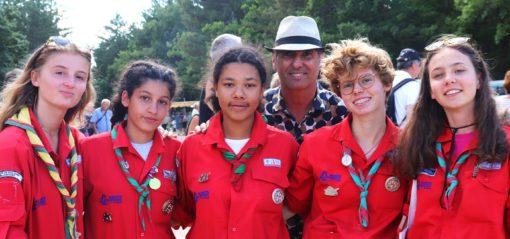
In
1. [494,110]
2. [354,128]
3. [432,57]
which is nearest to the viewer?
[494,110]

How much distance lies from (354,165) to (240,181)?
87cm

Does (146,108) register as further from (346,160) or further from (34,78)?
(346,160)

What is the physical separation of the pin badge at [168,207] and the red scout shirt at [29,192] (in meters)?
0.62

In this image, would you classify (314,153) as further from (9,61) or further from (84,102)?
(9,61)

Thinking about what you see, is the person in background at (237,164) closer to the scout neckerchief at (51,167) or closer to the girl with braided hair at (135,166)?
the girl with braided hair at (135,166)

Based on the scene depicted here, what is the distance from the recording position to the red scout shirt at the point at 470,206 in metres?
2.54

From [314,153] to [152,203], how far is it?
51.8 inches

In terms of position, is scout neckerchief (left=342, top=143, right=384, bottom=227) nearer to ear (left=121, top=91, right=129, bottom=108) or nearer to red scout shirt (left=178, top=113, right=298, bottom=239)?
red scout shirt (left=178, top=113, right=298, bottom=239)

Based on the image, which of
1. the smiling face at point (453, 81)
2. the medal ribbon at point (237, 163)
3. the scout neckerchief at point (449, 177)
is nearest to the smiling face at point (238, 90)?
the medal ribbon at point (237, 163)

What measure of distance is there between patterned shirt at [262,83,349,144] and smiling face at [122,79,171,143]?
3.80 ft

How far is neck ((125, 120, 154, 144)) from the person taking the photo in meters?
3.54

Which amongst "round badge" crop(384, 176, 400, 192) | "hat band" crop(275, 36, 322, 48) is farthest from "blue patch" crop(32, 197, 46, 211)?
"hat band" crop(275, 36, 322, 48)

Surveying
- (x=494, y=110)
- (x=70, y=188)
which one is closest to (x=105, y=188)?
(x=70, y=188)

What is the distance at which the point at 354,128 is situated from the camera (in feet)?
10.9
